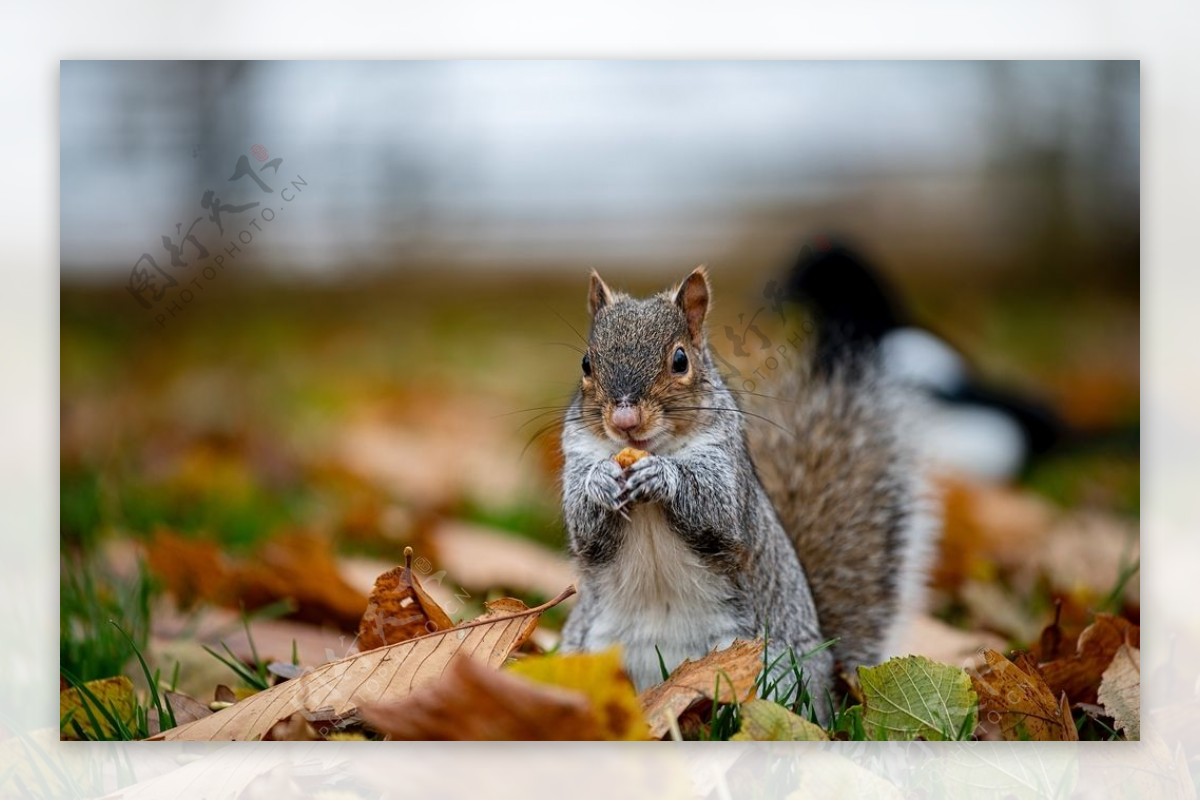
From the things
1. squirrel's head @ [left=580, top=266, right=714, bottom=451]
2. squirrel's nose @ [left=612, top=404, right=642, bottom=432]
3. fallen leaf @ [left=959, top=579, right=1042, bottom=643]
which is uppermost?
squirrel's head @ [left=580, top=266, right=714, bottom=451]

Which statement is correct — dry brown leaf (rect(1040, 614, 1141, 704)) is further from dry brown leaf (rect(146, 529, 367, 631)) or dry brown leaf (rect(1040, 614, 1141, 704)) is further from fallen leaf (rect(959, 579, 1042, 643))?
dry brown leaf (rect(146, 529, 367, 631))

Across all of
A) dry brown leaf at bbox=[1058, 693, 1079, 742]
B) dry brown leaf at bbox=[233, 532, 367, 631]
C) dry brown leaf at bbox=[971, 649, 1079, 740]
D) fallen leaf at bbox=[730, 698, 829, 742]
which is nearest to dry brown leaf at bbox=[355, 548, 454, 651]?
dry brown leaf at bbox=[233, 532, 367, 631]

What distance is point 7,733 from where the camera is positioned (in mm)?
1881

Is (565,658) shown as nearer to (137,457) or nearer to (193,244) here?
(193,244)

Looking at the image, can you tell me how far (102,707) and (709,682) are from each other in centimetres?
94

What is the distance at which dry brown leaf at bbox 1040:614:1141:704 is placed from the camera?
189cm

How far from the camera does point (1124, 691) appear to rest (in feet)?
6.20

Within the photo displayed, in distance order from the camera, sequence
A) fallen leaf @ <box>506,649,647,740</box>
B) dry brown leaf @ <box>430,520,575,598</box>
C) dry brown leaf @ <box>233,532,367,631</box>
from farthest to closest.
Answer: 1. dry brown leaf @ <box>430,520,575,598</box>
2. dry brown leaf @ <box>233,532,367,631</box>
3. fallen leaf @ <box>506,649,647,740</box>

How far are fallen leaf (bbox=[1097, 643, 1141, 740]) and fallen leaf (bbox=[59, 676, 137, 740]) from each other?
152 cm

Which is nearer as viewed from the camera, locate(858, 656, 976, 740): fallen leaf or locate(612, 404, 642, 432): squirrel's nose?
locate(612, 404, 642, 432): squirrel's nose

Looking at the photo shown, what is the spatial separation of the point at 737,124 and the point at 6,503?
1322mm

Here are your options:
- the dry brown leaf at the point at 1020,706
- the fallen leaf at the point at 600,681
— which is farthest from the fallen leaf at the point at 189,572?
the dry brown leaf at the point at 1020,706

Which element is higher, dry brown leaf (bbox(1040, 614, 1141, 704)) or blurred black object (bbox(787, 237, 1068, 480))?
blurred black object (bbox(787, 237, 1068, 480))

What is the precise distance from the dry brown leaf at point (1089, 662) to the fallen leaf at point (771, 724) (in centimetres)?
43
